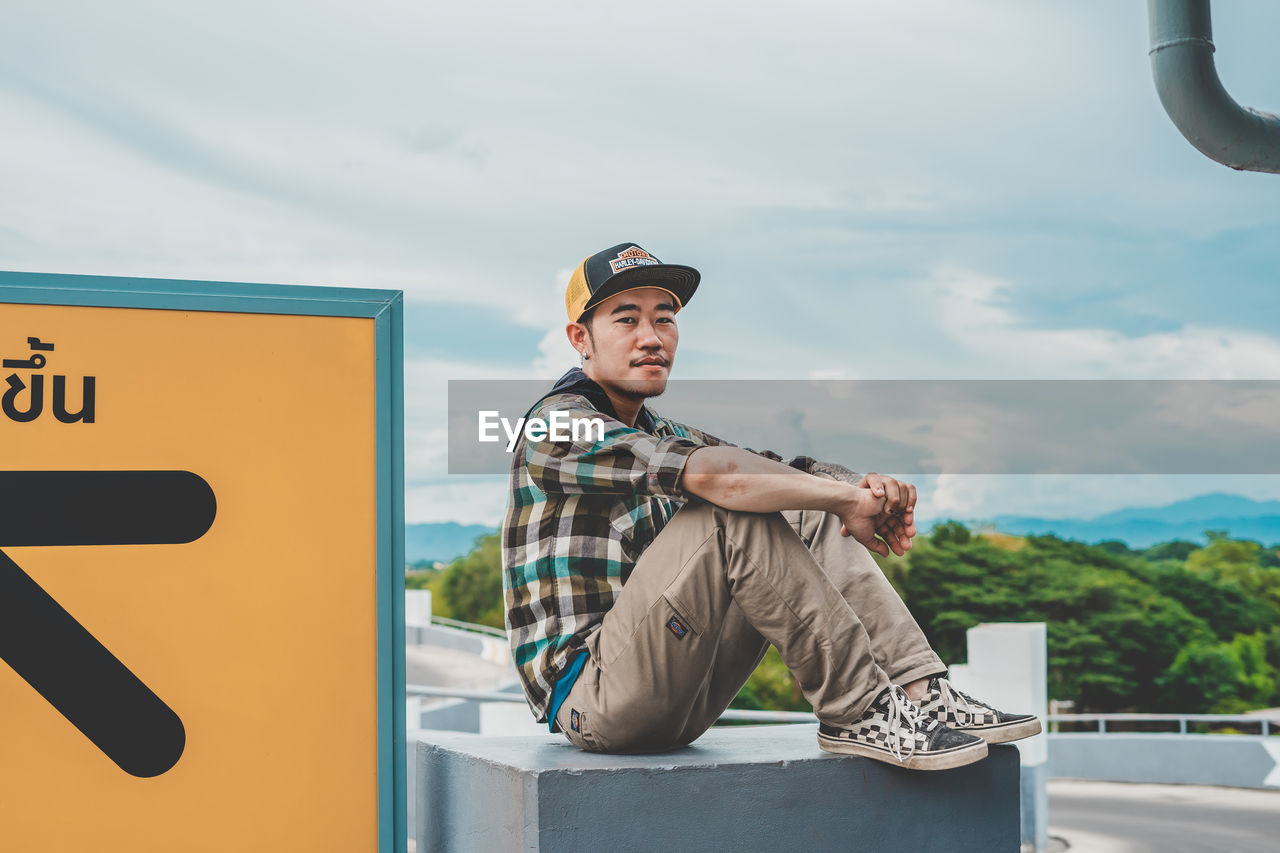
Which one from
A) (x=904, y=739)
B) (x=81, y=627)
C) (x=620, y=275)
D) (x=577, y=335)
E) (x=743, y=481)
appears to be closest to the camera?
(x=743, y=481)

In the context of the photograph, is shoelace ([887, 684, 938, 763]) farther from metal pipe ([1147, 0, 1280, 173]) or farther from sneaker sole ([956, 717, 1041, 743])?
metal pipe ([1147, 0, 1280, 173])

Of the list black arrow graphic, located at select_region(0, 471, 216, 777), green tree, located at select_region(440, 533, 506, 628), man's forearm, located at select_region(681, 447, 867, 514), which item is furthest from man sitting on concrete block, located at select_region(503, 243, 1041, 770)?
green tree, located at select_region(440, 533, 506, 628)

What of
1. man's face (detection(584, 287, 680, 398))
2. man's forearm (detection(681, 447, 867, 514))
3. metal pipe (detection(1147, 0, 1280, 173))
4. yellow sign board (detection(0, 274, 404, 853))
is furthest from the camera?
metal pipe (detection(1147, 0, 1280, 173))

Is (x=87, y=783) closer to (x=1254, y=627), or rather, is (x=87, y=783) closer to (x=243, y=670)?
(x=243, y=670)

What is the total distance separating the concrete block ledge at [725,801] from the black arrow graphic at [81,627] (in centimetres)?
68

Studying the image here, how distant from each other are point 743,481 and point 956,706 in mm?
722

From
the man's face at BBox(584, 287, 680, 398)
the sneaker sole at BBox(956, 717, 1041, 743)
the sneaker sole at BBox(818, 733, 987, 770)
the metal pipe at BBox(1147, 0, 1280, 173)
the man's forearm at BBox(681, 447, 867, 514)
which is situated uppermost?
the metal pipe at BBox(1147, 0, 1280, 173)

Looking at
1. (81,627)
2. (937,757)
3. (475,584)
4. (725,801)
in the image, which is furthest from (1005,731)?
(475,584)

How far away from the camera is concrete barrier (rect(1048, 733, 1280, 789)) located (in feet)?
40.6

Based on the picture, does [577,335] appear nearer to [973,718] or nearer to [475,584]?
[973,718]

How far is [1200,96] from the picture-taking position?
3.27 meters

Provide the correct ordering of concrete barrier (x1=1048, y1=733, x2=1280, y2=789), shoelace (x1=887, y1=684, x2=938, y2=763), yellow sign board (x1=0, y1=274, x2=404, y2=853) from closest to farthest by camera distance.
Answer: shoelace (x1=887, y1=684, x2=938, y2=763) → yellow sign board (x1=0, y1=274, x2=404, y2=853) → concrete barrier (x1=1048, y1=733, x2=1280, y2=789)

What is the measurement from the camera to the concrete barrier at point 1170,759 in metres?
12.4

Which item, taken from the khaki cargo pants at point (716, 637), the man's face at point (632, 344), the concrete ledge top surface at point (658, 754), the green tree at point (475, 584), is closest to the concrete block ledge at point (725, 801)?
the concrete ledge top surface at point (658, 754)
